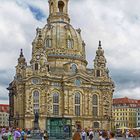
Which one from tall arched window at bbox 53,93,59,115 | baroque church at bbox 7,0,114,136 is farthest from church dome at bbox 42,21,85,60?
tall arched window at bbox 53,93,59,115

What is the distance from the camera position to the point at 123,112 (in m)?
149

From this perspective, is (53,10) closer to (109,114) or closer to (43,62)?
(43,62)

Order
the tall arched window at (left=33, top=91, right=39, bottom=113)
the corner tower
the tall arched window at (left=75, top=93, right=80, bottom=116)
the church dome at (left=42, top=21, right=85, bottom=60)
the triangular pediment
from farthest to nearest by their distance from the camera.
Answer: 1. the corner tower
2. the church dome at (left=42, top=21, right=85, bottom=60)
3. the tall arched window at (left=75, top=93, right=80, bottom=116)
4. the triangular pediment
5. the tall arched window at (left=33, top=91, right=39, bottom=113)

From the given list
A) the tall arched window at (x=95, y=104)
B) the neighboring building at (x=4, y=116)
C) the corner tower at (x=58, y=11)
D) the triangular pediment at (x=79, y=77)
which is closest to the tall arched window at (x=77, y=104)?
the triangular pediment at (x=79, y=77)

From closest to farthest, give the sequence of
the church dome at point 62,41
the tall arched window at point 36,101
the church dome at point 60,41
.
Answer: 1. the tall arched window at point 36,101
2. the church dome at point 60,41
3. the church dome at point 62,41

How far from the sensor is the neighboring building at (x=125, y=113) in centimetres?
14800

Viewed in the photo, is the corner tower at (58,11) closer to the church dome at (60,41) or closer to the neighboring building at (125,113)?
the church dome at (60,41)

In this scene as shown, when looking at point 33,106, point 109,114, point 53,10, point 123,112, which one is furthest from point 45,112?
point 123,112

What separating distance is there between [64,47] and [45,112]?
59.1 feet

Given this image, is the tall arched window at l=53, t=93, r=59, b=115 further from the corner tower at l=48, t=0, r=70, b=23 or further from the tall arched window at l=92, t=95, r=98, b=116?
the corner tower at l=48, t=0, r=70, b=23

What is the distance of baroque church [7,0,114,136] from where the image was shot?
92.9m

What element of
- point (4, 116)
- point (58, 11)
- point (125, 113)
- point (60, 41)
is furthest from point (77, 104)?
point (4, 116)

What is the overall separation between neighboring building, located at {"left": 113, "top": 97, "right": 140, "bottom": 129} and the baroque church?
45748 millimetres

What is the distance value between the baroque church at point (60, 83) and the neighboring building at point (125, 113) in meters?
45.7
